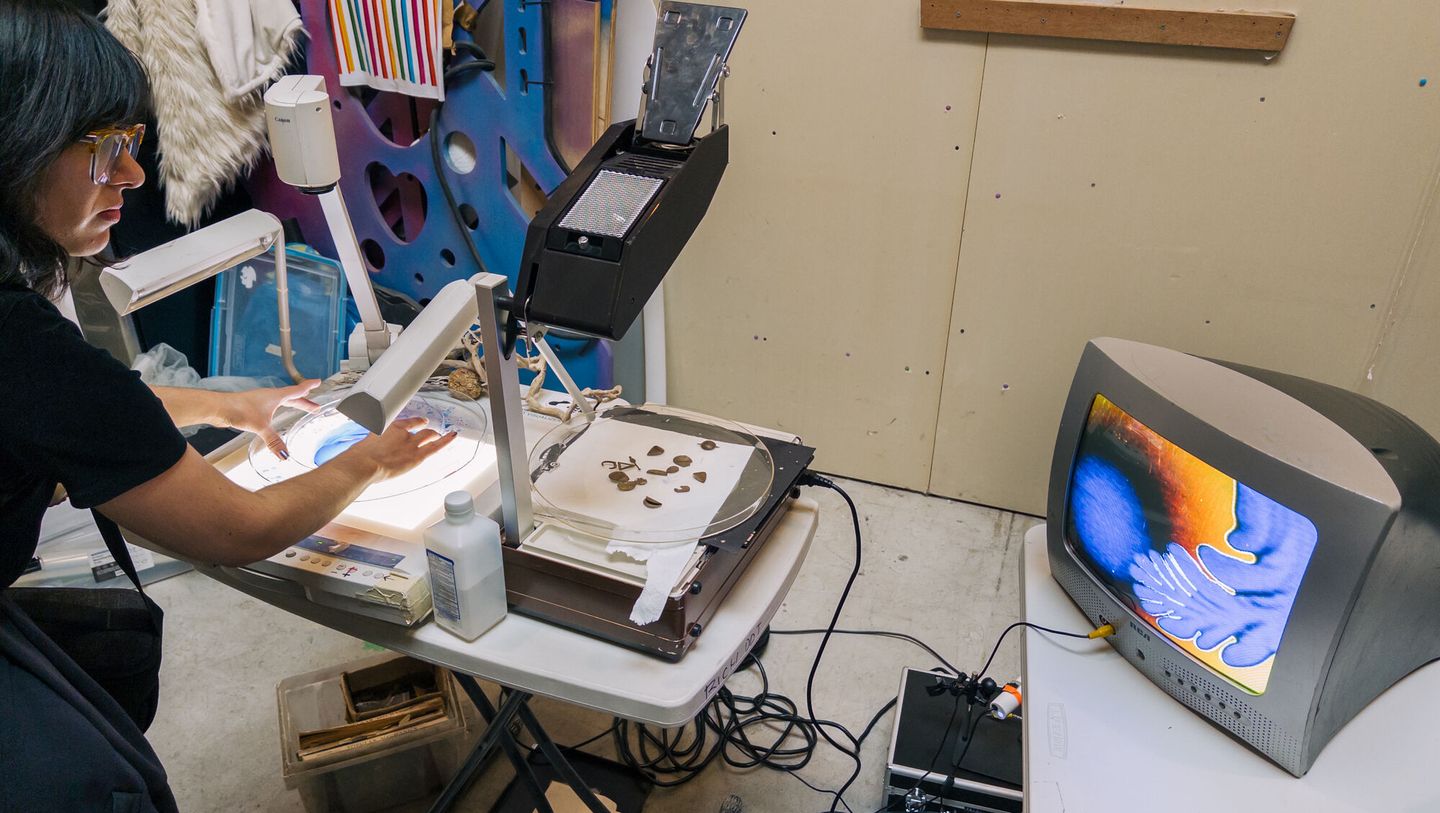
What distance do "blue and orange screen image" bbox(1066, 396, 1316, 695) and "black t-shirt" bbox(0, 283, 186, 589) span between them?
1256 millimetres

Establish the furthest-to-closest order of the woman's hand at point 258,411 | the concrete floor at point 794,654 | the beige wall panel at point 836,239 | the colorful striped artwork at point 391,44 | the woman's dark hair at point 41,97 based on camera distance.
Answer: the colorful striped artwork at point 391,44 < the beige wall panel at point 836,239 < the concrete floor at point 794,654 < the woman's hand at point 258,411 < the woman's dark hair at point 41,97

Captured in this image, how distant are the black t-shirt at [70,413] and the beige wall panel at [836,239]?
1.75 metres

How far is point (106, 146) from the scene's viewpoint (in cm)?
113

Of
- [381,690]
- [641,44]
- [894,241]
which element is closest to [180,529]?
[381,690]

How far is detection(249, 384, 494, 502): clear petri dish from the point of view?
1462mm

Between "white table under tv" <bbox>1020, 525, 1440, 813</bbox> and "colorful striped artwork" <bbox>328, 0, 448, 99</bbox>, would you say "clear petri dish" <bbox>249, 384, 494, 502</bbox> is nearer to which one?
"white table under tv" <bbox>1020, 525, 1440, 813</bbox>

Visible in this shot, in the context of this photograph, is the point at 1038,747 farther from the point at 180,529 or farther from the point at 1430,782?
the point at 180,529

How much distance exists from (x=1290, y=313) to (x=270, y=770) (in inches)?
96.0

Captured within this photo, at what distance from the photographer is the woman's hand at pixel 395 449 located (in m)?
1.35

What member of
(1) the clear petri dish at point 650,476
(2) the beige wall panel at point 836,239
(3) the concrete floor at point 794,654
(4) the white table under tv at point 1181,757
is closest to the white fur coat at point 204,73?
(3) the concrete floor at point 794,654

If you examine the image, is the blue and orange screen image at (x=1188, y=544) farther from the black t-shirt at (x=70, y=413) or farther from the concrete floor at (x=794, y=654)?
the black t-shirt at (x=70, y=413)

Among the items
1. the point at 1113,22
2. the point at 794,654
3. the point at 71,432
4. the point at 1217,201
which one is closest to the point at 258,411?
the point at 71,432

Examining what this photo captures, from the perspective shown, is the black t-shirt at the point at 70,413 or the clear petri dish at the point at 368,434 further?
the clear petri dish at the point at 368,434

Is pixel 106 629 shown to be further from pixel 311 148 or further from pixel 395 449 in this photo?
pixel 311 148
